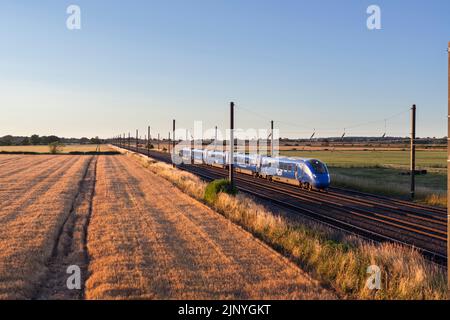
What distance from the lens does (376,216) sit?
2048 cm

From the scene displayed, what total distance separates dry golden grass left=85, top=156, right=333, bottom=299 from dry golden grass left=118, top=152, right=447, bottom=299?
692mm

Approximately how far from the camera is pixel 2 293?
28.6 ft

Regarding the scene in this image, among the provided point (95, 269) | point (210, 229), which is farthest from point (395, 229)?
point (95, 269)

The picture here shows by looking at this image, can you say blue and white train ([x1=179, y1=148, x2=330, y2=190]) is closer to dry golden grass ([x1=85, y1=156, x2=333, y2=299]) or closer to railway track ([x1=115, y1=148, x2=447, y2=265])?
railway track ([x1=115, y1=148, x2=447, y2=265])

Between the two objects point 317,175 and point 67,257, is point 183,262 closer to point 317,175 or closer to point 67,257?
point 67,257

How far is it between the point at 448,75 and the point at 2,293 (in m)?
9.99

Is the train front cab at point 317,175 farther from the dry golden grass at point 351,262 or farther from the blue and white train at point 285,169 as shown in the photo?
the dry golden grass at point 351,262

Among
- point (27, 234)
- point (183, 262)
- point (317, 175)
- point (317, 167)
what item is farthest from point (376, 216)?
point (27, 234)

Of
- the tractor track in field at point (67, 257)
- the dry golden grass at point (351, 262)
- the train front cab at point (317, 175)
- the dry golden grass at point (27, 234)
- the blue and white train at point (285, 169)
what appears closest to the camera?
the dry golden grass at point (351, 262)

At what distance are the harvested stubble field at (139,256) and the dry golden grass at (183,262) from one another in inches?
0.9

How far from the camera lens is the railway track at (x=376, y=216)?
15398 millimetres

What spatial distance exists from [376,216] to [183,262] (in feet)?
42.3

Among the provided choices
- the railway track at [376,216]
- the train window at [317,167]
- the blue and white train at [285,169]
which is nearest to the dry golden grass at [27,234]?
the railway track at [376,216]

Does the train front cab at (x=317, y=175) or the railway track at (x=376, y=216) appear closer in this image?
the railway track at (x=376, y=216)
